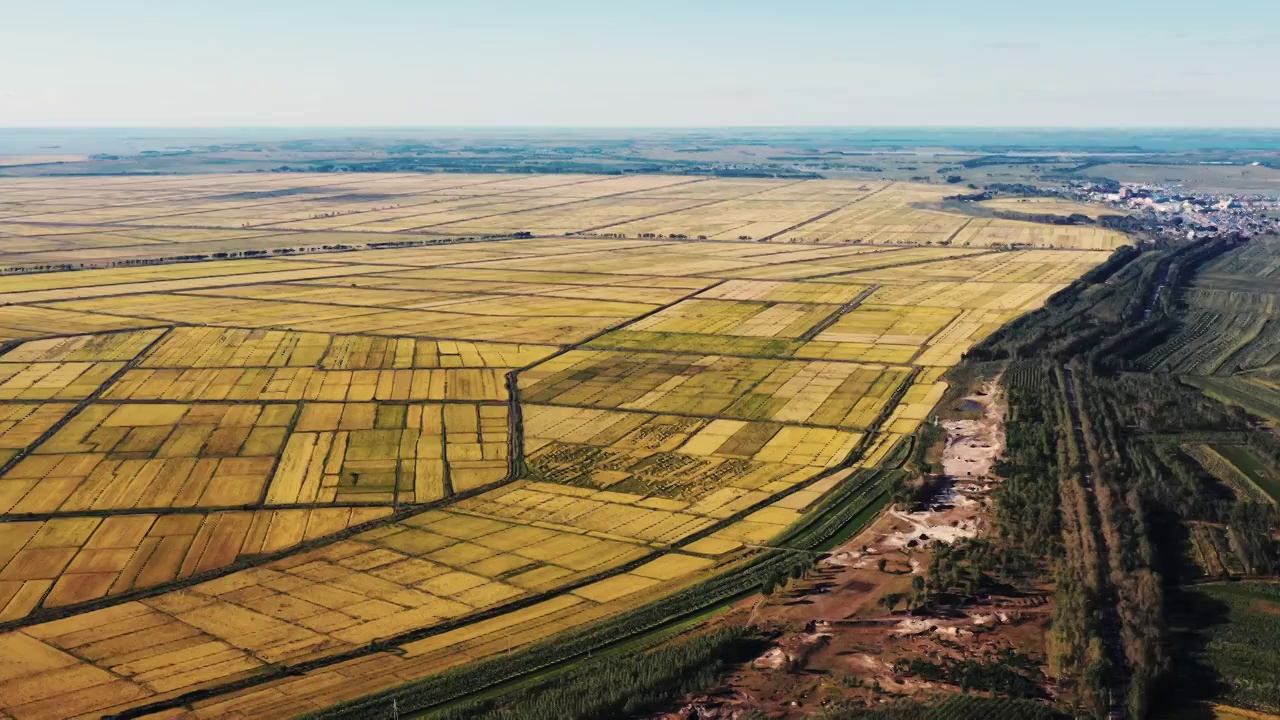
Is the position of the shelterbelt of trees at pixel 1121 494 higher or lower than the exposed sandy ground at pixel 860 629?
higher

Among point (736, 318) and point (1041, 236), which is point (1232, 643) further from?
point (1041, 236)

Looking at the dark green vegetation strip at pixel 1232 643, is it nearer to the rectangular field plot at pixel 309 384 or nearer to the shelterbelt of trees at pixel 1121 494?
the shelterbelt of trees at pixel 1121 494

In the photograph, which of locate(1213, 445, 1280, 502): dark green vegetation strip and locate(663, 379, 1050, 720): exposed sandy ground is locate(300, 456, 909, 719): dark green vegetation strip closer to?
locate(663, 379, 1050, 720): exposed sandy ground

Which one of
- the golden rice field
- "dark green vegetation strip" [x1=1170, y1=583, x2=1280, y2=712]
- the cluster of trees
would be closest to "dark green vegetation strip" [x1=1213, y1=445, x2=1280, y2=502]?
"dark green vegetation strip" [x1=1170, y1=583, x2=1280, y2=712]

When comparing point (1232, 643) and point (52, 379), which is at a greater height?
point (52, 379)

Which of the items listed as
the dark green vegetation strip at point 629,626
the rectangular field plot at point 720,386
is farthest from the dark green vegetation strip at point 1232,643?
the rectangular field plot at point 720,386

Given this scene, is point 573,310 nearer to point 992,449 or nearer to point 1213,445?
point 992,449

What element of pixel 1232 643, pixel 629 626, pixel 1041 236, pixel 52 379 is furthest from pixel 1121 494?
pixel 1041 236
